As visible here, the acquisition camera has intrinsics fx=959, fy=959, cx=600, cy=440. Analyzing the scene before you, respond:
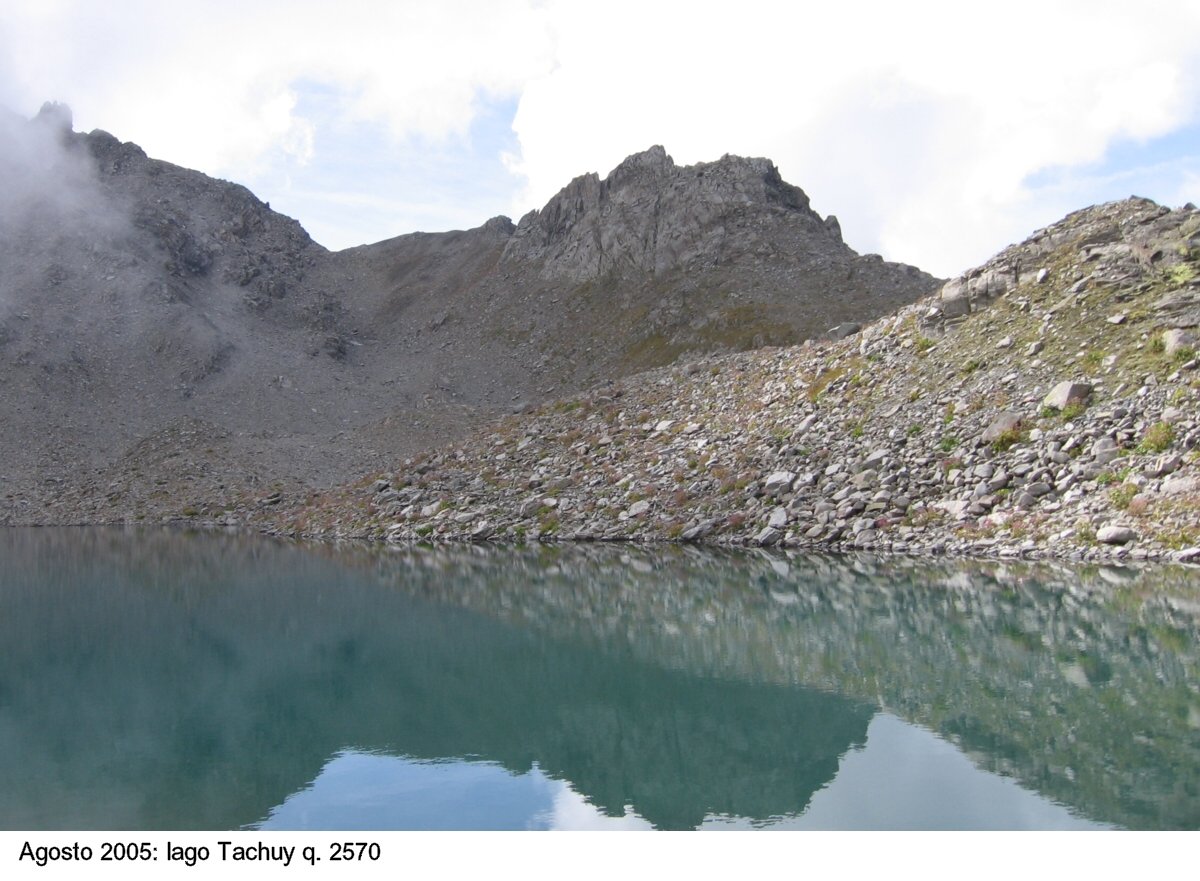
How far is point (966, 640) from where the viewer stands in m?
18.9

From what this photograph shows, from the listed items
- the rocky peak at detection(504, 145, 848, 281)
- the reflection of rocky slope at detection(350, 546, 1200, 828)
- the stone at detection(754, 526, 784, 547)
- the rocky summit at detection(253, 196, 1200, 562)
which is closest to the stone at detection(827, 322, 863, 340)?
the rocky summit at detection(253, 196, 1200, 562)

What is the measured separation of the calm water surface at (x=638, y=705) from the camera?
11.3 m

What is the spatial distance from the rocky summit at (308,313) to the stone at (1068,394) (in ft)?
160

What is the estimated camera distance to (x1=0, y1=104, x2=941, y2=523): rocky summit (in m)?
82.5

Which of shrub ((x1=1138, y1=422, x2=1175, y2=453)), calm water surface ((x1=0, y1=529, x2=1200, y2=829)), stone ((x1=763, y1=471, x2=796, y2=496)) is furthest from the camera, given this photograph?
stone ((x1=763, y1=471, x2=796, y2=496))

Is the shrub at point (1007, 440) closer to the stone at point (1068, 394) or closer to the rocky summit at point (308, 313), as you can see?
the stone at point (1068, 394)

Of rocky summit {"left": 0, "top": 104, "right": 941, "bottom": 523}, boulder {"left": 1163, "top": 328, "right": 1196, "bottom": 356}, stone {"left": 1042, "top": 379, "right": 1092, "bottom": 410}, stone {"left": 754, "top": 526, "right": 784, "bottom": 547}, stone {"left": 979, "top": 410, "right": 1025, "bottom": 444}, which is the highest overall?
rocky summit {"left": 0, "top": 104, "right": 941, "bottom": 523}

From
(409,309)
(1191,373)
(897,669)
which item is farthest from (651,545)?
(409,309)

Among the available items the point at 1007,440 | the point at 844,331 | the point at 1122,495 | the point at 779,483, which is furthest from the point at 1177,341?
the point at 844,331

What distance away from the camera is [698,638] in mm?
21438

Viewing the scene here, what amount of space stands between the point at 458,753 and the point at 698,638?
858 cm

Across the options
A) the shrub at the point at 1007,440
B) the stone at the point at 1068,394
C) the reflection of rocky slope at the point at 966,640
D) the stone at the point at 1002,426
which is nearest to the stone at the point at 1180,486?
the reflection of rocky slope at the point at 966,640

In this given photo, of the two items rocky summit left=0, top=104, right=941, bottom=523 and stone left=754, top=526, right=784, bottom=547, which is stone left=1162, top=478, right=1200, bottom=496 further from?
rocky summit left=0, top=104, right=941, bottom=523

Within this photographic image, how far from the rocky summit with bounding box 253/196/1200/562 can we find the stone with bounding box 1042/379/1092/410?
0.05 meters
